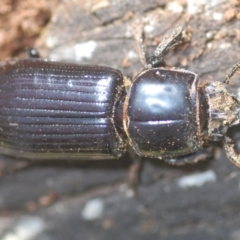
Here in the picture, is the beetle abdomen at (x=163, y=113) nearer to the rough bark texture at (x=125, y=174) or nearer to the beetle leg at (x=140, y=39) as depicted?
the beetle leg at (x=140, y=39)

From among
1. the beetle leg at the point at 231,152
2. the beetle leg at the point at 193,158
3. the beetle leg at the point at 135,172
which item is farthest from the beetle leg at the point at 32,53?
the beetle leg at the point at 231,152

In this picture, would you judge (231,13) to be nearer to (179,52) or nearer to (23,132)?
(179,52)

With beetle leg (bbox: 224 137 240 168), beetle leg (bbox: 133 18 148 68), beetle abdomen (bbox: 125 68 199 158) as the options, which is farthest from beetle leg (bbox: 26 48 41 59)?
beetle leg (bbox: 224 137 240 168)

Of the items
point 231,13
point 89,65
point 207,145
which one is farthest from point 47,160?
point 231,13

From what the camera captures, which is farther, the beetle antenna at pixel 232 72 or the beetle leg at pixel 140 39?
the beetle leg at pixel 140 39

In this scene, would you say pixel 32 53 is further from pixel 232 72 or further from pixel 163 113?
pixel 232 72

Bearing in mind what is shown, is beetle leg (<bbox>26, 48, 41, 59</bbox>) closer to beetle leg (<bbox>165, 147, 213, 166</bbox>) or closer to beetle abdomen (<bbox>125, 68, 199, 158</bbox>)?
beetle abdomen (<bbox>125, 68, 199, 158</bbox>)

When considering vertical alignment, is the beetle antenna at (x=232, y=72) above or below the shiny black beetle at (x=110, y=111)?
above
